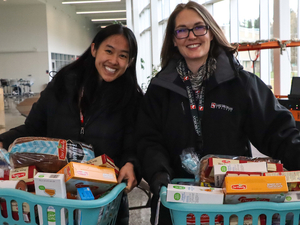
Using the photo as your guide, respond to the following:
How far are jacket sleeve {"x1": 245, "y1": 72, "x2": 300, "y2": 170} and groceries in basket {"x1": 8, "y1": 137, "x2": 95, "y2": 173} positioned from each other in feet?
2.60

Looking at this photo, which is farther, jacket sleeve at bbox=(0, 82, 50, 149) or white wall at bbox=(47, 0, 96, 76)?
white wall at bbox=(47, 0, 96, 76)

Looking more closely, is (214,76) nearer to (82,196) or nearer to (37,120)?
(82,196)

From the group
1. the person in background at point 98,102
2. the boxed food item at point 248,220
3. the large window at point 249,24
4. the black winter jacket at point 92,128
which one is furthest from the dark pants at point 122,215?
the large window at point 249,24

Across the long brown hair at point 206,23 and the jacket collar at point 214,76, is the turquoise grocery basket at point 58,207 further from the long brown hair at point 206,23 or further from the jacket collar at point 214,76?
the long brown hair at point 206,23

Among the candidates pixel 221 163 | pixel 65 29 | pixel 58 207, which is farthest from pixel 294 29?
pixel 65 29

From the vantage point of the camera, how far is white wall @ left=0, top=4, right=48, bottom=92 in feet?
66.8

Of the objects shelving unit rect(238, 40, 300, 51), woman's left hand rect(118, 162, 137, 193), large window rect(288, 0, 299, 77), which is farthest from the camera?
large window rect(288, 0, 299, 77)

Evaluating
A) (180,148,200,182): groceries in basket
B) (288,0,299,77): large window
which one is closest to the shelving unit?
(288,0,299,77): large window

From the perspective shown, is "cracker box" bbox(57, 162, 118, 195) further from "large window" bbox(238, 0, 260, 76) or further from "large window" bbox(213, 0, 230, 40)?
"large window" bbox(213, 0, 230, 40)

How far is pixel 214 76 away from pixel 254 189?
26.4 inches

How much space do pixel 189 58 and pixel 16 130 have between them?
1.03 metres

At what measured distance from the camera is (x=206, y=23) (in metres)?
1.45

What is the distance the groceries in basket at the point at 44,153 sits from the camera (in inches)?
46.0

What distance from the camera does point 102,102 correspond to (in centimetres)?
163
